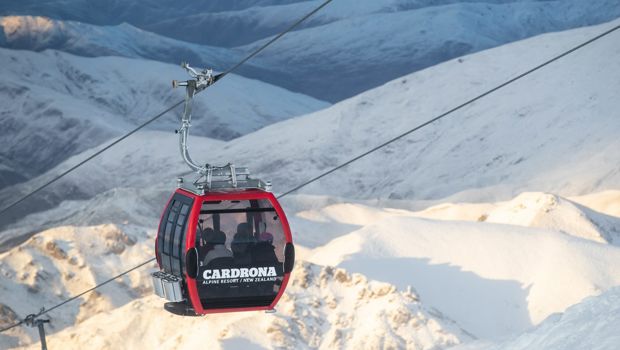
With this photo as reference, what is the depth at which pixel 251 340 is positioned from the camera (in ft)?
98.2

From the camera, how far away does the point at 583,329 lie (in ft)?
48.8

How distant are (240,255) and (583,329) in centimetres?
448

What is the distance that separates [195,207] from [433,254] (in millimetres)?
22408

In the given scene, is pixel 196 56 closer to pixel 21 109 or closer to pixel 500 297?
pixel 21 109

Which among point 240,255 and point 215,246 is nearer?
point 215,246

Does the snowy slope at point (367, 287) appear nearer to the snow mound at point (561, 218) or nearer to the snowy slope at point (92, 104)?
the snow mound at point (561, 218)

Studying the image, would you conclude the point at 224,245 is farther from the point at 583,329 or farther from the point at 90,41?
the point at 90,41

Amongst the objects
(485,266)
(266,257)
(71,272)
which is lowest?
(71,272)

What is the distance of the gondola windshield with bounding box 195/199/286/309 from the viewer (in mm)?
15836

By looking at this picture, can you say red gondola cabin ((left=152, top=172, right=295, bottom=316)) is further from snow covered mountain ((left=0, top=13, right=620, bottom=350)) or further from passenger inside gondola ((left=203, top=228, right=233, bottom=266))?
snow covered mountain ((left=0, top=13, right=620, bottom=350))

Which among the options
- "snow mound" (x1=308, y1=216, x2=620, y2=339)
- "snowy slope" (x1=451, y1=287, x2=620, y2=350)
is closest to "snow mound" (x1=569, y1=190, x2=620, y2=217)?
"snow mound" (x1=308, y1=216, x2=620, y2=339)

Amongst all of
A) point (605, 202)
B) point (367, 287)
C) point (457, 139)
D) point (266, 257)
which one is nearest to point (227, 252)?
point (266, 257)

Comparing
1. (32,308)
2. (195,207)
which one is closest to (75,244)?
(32,308)

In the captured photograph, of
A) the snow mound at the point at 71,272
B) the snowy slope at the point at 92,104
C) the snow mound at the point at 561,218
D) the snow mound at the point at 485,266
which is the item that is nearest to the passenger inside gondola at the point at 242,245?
the snow mound at the point at 485,266
